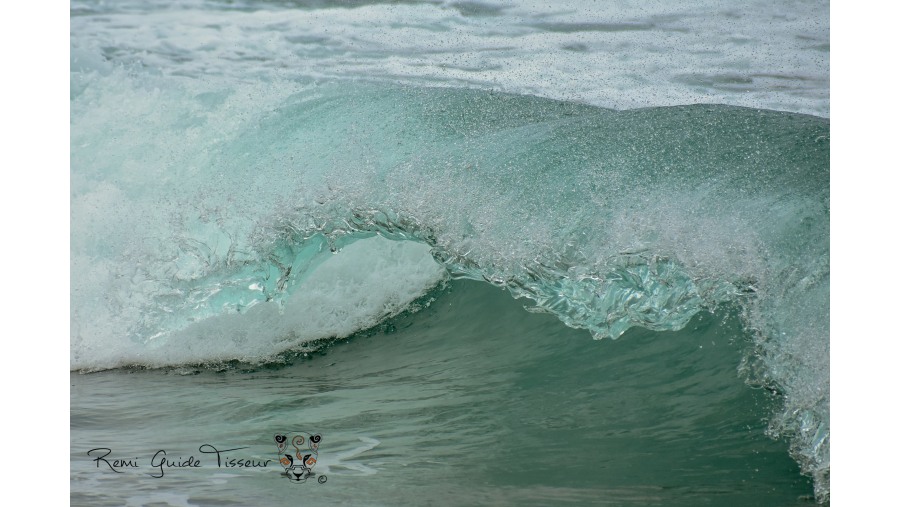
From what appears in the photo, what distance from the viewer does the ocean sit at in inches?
99.5

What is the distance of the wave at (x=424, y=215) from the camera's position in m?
2.55

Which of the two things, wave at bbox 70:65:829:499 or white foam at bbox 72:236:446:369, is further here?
white foam at bbox 72:236:446:369

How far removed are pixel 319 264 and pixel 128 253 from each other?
62 cm

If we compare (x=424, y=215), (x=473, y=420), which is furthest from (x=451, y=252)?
(x=473, y=420)

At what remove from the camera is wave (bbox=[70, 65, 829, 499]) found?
255cm

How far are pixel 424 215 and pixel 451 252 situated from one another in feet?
0.48

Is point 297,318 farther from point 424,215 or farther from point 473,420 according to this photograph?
point 473,420

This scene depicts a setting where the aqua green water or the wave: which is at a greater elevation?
the wave

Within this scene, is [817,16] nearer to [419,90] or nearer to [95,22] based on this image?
[419,90]

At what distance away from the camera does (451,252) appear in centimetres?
275

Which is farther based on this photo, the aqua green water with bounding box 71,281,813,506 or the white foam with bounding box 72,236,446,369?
the white foam with bounding box 72,236,446,369

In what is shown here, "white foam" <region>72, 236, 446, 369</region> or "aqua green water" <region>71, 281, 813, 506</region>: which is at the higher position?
"white foam" <region>72, 236, 446, 369</region>

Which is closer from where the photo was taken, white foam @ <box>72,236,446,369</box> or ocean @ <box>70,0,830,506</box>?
ocean @ <box>70,0,830,506</box>

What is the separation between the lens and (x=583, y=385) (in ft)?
8.71
